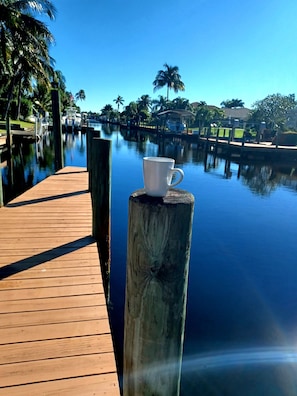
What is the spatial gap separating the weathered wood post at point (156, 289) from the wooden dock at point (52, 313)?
2.25ft

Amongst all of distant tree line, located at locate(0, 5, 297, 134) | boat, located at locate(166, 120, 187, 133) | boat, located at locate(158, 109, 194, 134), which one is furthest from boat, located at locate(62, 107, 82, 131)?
boat, located at locate(166, 120, 187, 133)

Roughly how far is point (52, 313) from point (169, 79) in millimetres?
46157

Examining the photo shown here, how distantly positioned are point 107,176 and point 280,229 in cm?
557

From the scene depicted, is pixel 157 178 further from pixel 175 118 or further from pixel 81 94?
pixel 81 94

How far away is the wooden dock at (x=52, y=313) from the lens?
1.58 meters

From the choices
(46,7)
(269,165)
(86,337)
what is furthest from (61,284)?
(46,7)

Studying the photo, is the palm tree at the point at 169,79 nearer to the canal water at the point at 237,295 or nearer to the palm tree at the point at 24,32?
the palm tree at the point at 24,32

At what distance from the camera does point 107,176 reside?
357 centimetres

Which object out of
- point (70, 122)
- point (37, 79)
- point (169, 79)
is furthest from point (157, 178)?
point (169, 79)

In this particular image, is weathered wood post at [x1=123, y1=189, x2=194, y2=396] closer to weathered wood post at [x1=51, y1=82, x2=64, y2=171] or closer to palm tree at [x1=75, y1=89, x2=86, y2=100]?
weathered wood post at [x1=51, y1=82, x2=64, y2=171]

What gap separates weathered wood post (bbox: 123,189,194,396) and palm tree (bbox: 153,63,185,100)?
153 feet

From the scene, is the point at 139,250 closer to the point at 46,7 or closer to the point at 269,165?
the point at 269,165

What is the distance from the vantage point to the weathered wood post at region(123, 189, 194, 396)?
925 mm

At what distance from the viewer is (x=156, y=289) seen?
0.98m
